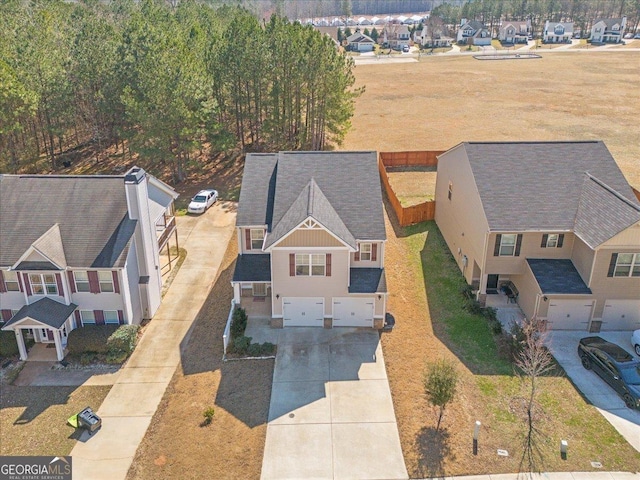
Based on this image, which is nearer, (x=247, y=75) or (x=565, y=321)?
(x=565, y=321)

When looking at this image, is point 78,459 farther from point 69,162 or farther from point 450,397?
point 69,162

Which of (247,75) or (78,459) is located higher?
(247,75)

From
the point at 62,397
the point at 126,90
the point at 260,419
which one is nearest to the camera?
the point at 260,419

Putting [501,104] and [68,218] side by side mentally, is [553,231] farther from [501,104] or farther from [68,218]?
[501,104]

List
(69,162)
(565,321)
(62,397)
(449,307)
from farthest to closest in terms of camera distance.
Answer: (69,162), (449,307), (565,321), (62,397)

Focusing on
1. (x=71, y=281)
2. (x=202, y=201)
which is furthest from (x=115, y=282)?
(x=202, y=201)

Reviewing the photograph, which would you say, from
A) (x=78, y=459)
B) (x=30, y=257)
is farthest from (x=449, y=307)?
(x=30, y=257)

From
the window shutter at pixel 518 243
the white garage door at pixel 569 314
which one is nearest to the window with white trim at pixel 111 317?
the window shutter at pixel 518 243
